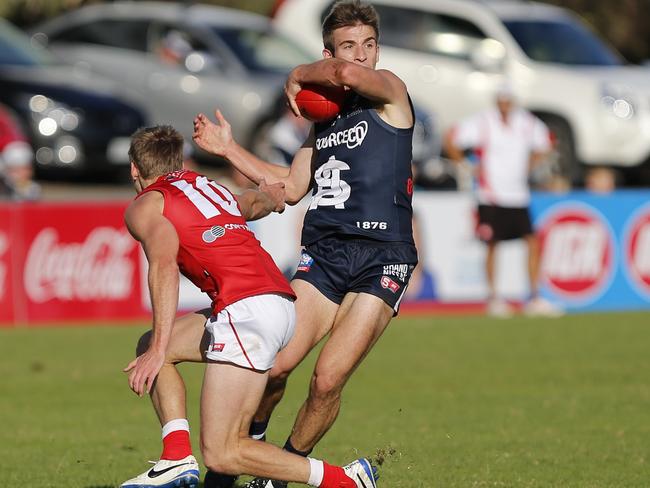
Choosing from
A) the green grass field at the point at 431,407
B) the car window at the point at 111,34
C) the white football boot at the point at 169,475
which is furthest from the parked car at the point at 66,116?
the white football boot at the point at 169,475

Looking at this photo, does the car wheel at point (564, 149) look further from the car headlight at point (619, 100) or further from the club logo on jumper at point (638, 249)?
the club logo on jumper at point (638, 249)

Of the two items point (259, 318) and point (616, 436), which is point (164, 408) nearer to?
point (259, 318)

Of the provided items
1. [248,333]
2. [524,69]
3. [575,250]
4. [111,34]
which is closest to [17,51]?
[111,34]

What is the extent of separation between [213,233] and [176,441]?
1.01 metres

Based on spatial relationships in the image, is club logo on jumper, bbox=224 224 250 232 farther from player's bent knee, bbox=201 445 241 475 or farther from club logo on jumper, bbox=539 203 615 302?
club logo on jumper, bbox=539 203 615 302

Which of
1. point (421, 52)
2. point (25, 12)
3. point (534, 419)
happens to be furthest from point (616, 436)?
point (25, 12)

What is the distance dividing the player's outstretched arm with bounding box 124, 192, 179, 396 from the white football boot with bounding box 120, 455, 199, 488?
421 mm

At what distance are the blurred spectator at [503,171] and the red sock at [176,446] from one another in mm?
9684

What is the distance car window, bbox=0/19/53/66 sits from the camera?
1997cm

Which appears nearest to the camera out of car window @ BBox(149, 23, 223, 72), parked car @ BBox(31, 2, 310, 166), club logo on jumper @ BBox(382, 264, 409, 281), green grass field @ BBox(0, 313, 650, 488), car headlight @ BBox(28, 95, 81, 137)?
club logo on jumper @ BBox(382, 264, 409, 281)

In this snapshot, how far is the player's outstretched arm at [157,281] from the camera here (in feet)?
20.5

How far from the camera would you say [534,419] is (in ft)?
31.7

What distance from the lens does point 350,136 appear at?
7102mm

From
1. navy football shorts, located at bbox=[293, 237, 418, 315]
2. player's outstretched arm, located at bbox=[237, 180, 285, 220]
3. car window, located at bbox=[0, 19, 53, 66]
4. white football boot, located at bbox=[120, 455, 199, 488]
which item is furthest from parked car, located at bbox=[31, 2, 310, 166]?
white football boot, located at bbox=[120, 455, 199, 488]
